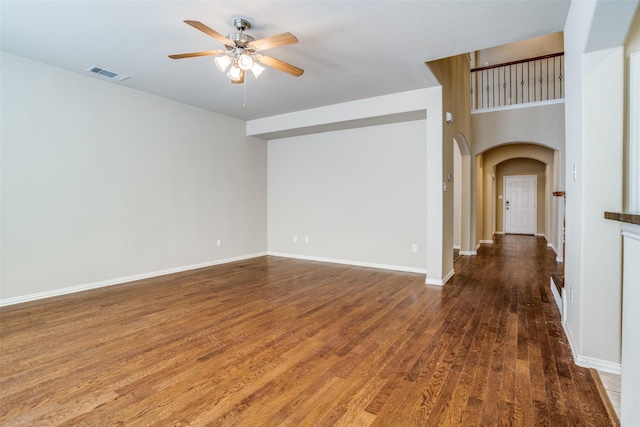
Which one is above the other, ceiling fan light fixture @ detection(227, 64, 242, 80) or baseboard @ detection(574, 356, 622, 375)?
ceiling fan light fixture @ detection(227, 64, 242, 80)

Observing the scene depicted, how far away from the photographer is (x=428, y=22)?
2.79m

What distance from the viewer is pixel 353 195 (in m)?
5.77

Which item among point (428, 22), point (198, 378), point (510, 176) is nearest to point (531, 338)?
point (198, 378)

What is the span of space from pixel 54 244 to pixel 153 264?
128cm

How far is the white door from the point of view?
1044cm

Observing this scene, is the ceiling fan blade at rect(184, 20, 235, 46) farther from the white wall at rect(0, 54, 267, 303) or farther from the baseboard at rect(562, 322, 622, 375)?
the baseboard at rect(562, 322, 622, 375)

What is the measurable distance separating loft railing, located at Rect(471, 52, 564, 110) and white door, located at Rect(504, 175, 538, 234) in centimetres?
354


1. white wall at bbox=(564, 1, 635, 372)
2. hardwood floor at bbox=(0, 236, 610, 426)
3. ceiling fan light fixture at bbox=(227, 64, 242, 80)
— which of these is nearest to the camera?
hardwood floor at bbox=(0, 236, 610, 426)

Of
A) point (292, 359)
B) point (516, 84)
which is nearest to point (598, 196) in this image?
point (292, 359)

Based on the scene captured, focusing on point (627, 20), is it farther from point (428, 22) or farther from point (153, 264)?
point (153, 264)

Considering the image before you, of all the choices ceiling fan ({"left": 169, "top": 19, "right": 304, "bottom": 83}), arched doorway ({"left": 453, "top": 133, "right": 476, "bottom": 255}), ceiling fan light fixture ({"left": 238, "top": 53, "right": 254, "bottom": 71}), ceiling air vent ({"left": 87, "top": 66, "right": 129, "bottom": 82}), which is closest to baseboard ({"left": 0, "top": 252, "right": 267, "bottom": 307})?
ceiling air vent ({"left": 87, "top": 66, "right": 129, "bottom": 82})

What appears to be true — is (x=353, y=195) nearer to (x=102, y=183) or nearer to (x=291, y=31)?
(x=291, y=31)

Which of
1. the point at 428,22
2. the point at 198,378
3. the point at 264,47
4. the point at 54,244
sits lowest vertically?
the point at 198,378

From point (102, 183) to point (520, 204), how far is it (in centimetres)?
1161
